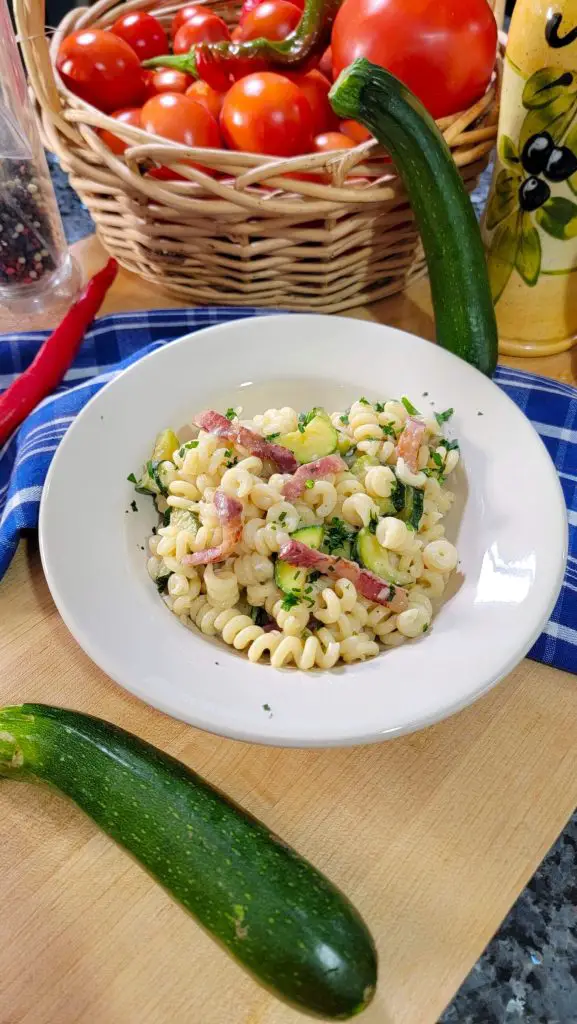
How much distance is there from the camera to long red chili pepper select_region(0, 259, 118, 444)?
145 cm

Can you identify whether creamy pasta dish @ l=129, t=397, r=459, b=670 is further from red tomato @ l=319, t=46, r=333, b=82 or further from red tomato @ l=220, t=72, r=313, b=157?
red tomato @ l=319, t=46, r=333, b=82

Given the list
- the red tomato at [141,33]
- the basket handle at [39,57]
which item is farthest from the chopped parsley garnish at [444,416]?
the red tomato at [141,33]

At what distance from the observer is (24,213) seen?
1.53m

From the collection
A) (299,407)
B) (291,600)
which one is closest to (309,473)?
(291,600)

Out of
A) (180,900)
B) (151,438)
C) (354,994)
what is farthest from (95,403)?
(354,994)

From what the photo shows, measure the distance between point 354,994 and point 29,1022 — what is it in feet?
1.13

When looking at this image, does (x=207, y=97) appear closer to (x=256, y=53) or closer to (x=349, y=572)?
(x=256, y=53)

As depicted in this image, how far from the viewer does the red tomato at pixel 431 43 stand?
1.43 metres

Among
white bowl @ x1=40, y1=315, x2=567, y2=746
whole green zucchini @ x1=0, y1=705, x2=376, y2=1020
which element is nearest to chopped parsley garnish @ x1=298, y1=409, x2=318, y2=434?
white bowl @ x1=40, y1=315, x2=567, y2=746

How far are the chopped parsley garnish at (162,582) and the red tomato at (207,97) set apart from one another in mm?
951

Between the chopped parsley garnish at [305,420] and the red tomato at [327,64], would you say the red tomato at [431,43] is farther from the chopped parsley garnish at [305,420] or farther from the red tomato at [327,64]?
the chopped parsley garnish at [305,420]

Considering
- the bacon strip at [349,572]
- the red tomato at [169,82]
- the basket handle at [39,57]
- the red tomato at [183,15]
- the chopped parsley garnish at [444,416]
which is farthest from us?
the red tomato at [183,15]

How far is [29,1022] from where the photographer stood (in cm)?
82

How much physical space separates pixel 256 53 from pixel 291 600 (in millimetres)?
1177
